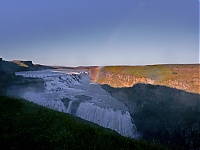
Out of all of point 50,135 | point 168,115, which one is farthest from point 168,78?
point 50,135

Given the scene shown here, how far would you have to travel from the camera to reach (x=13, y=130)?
12.9m

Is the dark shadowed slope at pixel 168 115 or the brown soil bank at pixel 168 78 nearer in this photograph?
the dark shadowed slope at pixel 168 115

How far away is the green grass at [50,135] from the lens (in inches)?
445

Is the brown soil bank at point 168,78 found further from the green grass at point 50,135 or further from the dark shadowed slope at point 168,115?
the green grass at point 50,135

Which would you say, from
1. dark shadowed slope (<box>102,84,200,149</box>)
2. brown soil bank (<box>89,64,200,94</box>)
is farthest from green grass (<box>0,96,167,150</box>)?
brown soil bank (<box>89,64,200,94</box>)

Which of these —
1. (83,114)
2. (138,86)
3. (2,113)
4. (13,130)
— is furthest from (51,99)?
(13,130)

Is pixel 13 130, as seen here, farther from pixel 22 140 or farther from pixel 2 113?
pixel 2 113

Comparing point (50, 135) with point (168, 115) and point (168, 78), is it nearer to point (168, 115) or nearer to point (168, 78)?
point (168, 115)

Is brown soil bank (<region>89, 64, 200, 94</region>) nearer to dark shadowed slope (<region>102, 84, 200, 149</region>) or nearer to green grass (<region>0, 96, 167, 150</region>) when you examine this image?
dark shadowed slope (<region>102, 84, 200, 149</region>)

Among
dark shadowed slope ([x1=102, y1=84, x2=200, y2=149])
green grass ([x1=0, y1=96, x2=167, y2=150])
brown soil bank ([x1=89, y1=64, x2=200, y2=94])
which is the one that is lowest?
dark shadowed slope ([x1=102, y1=84, x2=200, y2=149])

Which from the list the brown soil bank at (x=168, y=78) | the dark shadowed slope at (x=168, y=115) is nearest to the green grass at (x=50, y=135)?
the dark shadowed slope at (x=168, y=115)

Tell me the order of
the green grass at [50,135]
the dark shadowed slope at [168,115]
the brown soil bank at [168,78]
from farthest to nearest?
1. the brown soil bank at [168,78]
2. the dark shadowed slope at [168,115]
3. the green grass at [50,135]

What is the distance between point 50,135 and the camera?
12.5 m

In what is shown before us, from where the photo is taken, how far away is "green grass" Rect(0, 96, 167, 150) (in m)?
11.3
